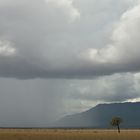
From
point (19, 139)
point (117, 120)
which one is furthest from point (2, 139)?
point (117, 120)

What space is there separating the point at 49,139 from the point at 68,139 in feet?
13.2

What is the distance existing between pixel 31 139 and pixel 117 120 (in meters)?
73.4

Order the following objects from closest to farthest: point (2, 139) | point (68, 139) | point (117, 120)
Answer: point (2, 139), point (68, 139), point (117, 120)

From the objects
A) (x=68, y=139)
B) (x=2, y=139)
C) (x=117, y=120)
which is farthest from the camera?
(x=117, y=120)

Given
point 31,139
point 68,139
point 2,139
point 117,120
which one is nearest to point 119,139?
point 68,139

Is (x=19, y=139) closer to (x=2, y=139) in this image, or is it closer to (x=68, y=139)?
(x=2, y=139)

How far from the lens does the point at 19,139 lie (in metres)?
73.0

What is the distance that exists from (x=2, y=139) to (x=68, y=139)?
14.0 metres

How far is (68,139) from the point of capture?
257 feet

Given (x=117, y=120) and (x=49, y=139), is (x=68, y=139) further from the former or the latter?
(x=117, y=120)

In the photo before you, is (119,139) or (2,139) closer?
(2,139)

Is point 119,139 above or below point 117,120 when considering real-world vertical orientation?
below

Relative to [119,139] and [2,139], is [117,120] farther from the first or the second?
[2,139]

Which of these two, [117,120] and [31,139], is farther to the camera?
[117,120]
